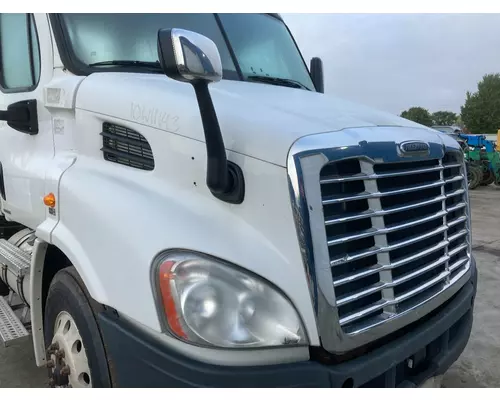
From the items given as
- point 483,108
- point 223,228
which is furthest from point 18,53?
point 483,108

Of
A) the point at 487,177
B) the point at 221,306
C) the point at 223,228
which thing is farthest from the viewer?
the point at 487,177

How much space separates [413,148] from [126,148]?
134 centimetres

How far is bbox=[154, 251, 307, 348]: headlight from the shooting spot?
1749mm

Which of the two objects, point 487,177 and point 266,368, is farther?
point 487,177

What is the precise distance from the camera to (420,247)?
2285 millimetres

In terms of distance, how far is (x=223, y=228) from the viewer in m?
1.86

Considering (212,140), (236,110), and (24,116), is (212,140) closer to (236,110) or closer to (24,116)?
(236,110)

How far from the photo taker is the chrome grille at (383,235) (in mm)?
1876

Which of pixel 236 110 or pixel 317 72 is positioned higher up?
pixel 317 72

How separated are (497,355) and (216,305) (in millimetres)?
3053

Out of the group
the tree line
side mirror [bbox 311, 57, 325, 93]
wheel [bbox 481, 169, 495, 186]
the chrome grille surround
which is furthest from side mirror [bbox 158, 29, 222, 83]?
the tree line

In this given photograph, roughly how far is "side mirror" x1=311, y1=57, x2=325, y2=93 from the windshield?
352 millimetres

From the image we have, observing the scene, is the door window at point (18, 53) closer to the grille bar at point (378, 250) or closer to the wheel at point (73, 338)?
the wheel at point (73, 338)

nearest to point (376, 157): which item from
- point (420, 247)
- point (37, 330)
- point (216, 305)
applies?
point (420, 247)
